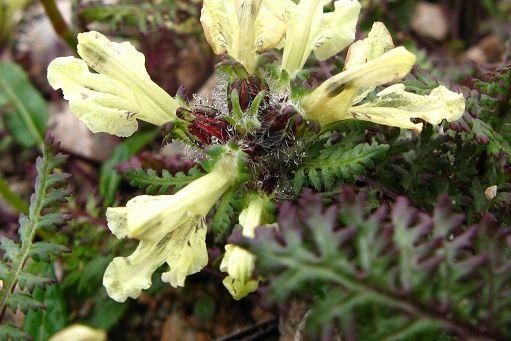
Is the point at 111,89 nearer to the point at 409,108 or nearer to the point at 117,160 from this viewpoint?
the point at 409,108

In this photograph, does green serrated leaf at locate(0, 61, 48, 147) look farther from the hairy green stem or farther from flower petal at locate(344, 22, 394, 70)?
flower petal at locate(344, 22, 394, 70)

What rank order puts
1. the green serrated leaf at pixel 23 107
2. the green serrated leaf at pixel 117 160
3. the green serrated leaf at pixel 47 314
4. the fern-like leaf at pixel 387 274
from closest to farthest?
1. the fern-like leaf at pixel 387 274
2. the green serrated leaf at pixel 47 314
3. the green serrated leaf at pixel 117 160
4. the green serrated leaf at pixel 23 107


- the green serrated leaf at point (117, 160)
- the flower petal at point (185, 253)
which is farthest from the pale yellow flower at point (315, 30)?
the green serrated leaf at point (117, 160)

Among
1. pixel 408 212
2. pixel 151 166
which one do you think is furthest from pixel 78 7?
pixel 408 212

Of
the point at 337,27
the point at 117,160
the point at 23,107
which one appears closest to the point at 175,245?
the point at 337,27

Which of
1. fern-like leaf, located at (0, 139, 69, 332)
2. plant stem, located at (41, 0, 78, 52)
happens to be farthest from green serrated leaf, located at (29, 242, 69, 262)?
plant stem, located at (41, 0, 78, 52)

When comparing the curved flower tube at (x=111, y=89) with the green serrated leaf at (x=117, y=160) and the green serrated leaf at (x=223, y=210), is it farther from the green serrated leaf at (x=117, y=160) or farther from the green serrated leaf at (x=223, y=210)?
the green serrated leaf at (x=117, y=160)
